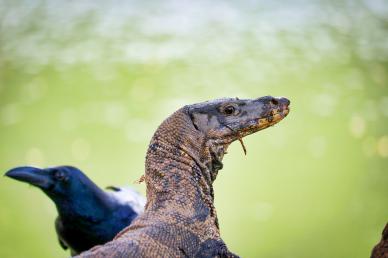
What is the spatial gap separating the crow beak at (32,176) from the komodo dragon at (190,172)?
142cm

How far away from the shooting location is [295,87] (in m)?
16.8

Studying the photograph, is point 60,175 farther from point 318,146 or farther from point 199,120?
point 318,146

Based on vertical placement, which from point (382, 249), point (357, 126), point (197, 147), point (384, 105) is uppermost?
point (197, 147)

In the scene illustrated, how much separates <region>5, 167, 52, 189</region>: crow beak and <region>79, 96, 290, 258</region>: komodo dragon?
142 centimetres

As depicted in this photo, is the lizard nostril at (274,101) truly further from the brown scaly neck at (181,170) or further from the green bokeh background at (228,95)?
the green bokeh background at (228,95)

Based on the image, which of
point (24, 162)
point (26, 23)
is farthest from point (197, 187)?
point (26, 23)

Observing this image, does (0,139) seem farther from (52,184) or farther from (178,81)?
(52,184)

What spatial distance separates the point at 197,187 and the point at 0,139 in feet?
38.2

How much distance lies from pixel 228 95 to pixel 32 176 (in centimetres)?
969

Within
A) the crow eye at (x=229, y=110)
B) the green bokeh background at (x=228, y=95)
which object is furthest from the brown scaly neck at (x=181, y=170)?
the green bokeh background at (x=228, y=95)

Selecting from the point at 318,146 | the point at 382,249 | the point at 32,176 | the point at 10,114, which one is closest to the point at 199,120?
the point at 382,249

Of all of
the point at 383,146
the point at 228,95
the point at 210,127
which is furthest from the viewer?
the point at 228,95

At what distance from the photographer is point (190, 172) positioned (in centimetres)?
483

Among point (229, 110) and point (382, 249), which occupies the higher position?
point (229, 110)
